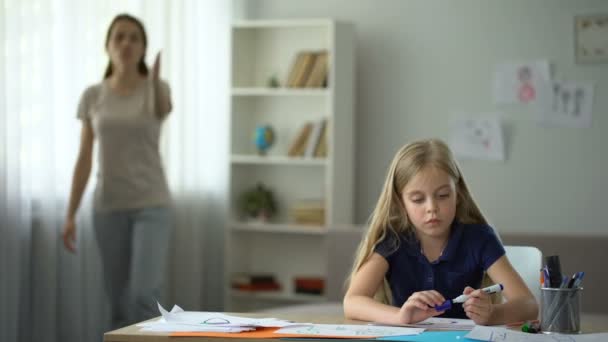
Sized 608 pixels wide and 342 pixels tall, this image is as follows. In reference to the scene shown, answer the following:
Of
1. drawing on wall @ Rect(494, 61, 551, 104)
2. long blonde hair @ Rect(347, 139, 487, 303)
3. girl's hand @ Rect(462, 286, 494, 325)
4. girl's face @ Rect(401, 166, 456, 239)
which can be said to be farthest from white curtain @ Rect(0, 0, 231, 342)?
girl's hand @ Rect(462, 286, 494, 325)

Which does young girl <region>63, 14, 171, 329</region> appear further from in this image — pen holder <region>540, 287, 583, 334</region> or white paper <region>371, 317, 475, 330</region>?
pen holder <region>540, 287, 583, 334</region>

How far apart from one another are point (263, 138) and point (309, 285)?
864 millimetres

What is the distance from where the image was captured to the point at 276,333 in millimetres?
1702

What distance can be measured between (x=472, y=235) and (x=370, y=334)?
63cm

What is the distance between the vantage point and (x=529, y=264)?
2.33 m

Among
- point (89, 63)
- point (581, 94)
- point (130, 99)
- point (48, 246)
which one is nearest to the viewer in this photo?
point (130, 99)

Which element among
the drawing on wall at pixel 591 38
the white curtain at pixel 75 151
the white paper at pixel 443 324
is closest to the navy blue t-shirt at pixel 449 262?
the white paper at pixel 443 324

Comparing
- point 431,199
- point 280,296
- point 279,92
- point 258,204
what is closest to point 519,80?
point 279,92

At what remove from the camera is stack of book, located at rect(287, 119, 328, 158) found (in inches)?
189

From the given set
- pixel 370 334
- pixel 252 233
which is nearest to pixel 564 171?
pixel 252 233

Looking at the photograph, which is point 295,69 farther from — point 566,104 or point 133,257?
point 133,257

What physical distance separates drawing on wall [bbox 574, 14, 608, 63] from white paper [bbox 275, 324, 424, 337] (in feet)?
10.7

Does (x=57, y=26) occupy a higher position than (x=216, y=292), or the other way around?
(x=57, y=26)

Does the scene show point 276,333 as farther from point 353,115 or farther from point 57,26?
point 353,115
